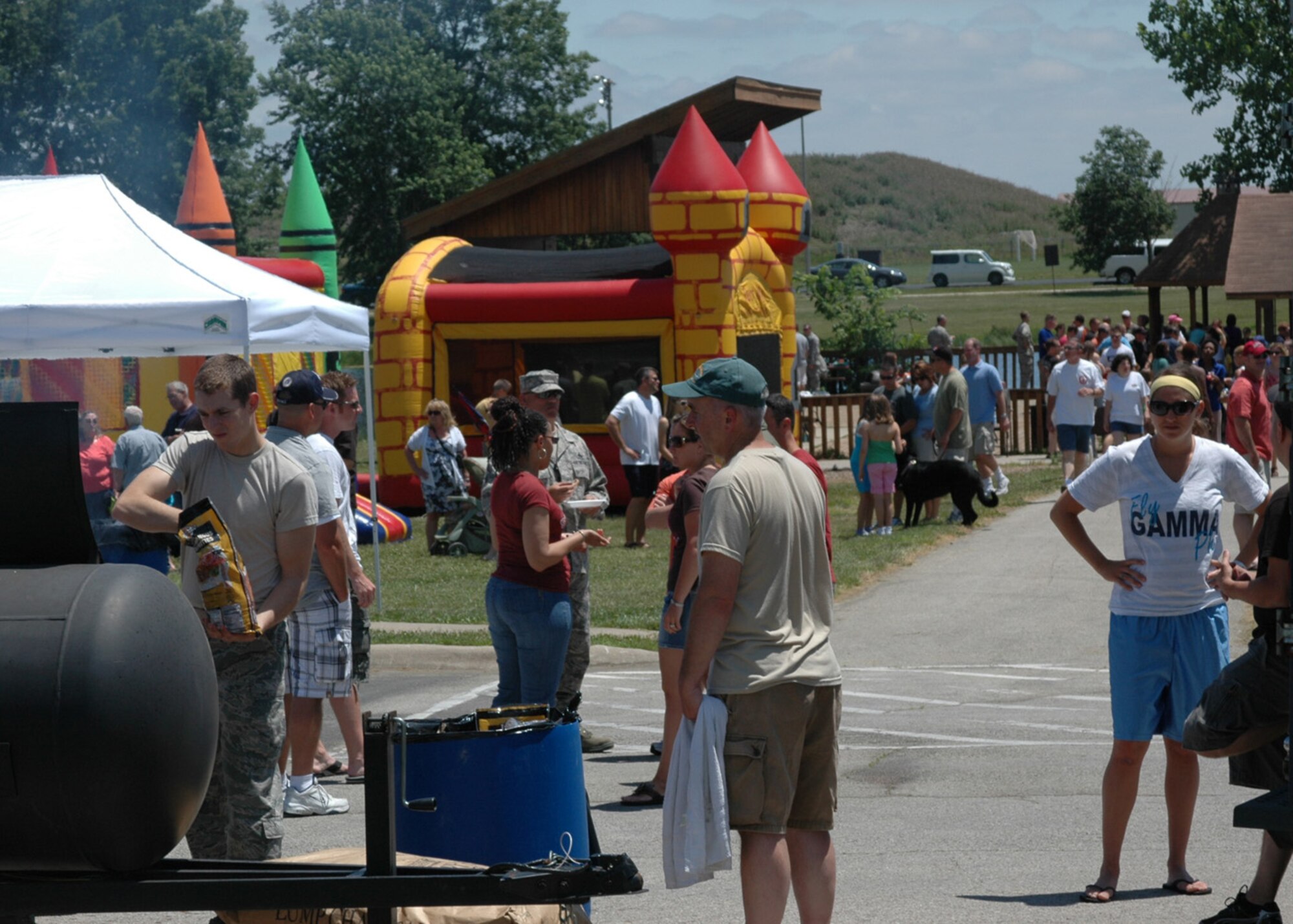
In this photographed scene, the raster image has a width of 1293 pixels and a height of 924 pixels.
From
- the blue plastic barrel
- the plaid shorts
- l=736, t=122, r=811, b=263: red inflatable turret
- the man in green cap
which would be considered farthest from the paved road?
l=736, t=122, r=811, b=263: red inflatable turret

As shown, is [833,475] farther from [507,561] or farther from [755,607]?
[755,607]

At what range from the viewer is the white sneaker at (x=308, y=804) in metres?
7.26

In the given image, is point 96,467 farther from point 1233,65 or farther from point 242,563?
point 1233,65

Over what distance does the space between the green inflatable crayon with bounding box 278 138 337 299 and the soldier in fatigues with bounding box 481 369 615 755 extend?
16.6 meters

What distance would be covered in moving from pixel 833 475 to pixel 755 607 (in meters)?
18.5

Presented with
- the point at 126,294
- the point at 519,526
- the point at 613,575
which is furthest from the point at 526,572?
the point at 613,575

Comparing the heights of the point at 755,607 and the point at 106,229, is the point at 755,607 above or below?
below

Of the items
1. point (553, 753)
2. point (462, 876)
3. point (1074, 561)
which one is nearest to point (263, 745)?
point (553, 753)

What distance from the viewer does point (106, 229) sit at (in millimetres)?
12297

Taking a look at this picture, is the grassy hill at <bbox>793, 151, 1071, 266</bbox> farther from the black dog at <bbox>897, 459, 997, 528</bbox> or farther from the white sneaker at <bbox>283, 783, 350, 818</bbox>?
the white sneaker at <bbox>283, 783, 350, 818</bbox>

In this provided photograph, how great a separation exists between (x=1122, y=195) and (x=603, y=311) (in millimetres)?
63915

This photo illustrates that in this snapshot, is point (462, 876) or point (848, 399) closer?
point (462, 876)

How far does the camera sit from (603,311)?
2002cm

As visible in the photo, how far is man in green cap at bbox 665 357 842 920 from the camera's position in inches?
186
